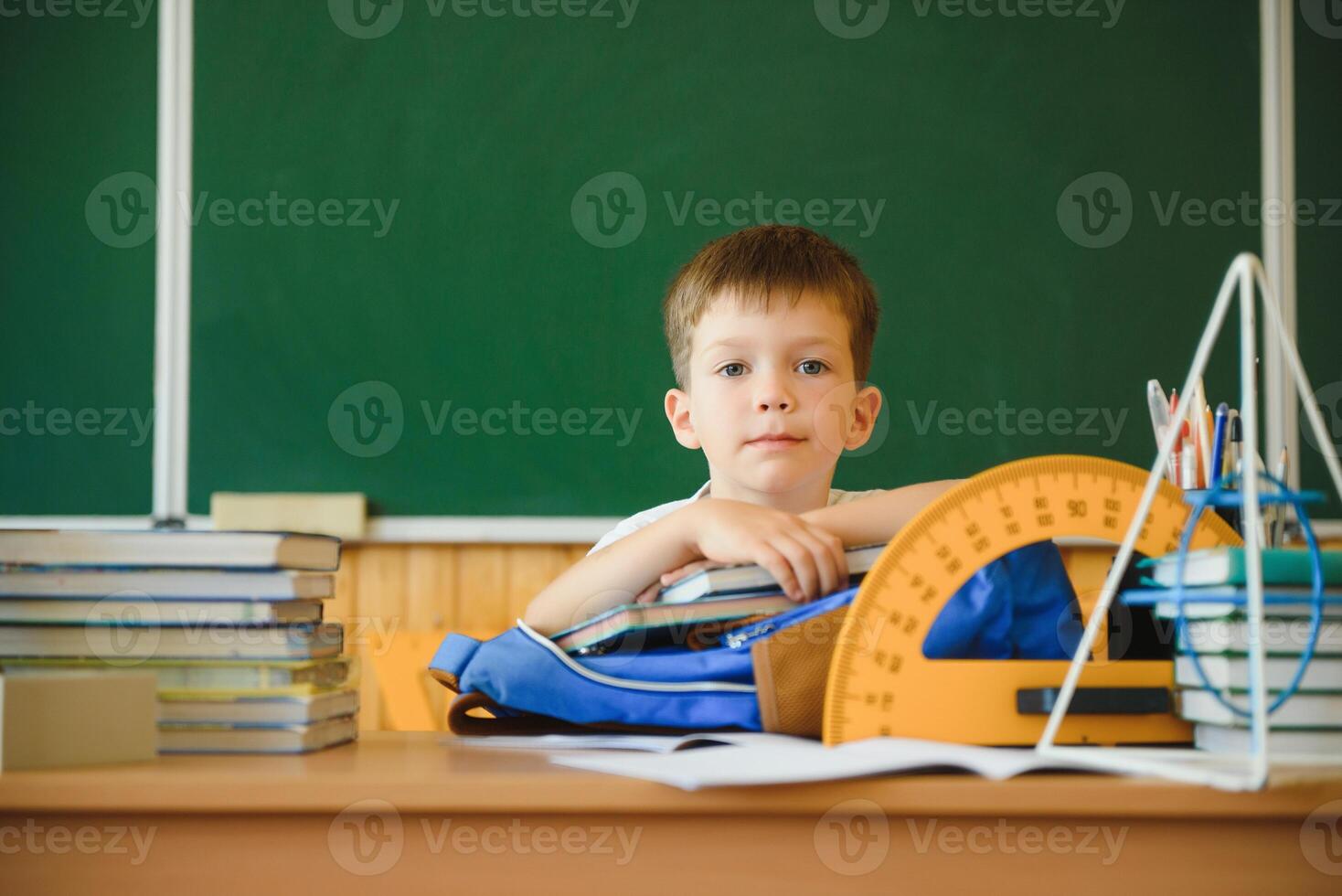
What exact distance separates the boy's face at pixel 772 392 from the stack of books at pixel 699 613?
1.65 ft

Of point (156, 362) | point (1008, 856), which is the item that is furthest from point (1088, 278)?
point (1008, 856)

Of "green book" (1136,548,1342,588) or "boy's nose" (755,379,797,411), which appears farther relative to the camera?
"boy's nose" (755,379,797,411)

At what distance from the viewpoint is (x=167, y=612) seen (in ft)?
2.58

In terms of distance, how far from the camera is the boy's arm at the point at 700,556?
0.83 meters

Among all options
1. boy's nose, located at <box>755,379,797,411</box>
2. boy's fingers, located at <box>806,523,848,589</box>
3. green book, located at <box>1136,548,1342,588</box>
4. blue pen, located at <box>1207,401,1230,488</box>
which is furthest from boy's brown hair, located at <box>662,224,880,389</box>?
green book, located at <box>1136,548,1342,588</box>

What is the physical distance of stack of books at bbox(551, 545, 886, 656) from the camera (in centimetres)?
82

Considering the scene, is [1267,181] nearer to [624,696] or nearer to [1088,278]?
[1088,278]

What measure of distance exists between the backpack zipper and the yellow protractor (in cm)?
11

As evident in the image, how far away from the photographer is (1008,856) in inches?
23.0

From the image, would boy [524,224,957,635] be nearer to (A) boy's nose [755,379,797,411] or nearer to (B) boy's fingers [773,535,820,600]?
(A) boy's nose [755,379,797,411]

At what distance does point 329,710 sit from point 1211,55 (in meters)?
2.55

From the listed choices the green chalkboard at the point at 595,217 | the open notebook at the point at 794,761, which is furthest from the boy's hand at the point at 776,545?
the green chalkboard at the point at 595,217

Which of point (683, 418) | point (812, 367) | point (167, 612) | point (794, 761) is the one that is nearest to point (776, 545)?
point (794, 761)

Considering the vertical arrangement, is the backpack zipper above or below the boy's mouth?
below
